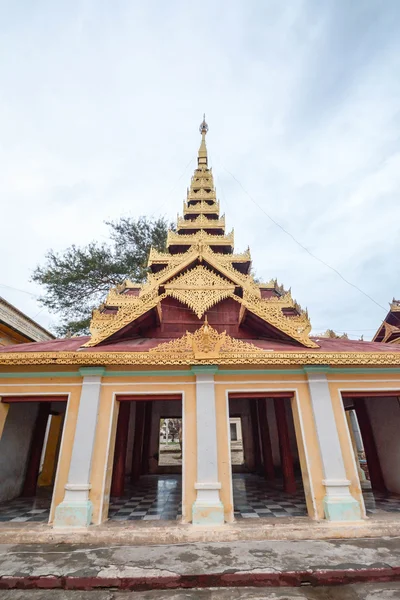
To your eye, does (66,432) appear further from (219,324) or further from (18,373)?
(219,324)

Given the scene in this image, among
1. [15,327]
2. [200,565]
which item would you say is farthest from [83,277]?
[200,565]

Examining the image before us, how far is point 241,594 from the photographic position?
3180mm

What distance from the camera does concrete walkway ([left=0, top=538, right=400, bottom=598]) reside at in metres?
3.33

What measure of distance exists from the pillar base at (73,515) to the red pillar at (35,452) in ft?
13.1

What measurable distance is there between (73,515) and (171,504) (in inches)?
105

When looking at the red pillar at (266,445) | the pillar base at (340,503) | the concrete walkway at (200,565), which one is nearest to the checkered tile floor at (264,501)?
the red pillar at (266,445)

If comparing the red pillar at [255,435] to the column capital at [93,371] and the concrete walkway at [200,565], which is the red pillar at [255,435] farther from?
the column capital at [93,371]

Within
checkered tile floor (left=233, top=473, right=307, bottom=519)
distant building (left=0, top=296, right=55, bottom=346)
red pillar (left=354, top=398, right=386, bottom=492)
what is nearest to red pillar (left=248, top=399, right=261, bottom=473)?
checkered tile floor (left=233, top=473, right=307, bottom=519)

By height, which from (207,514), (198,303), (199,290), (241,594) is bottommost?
(241,594)

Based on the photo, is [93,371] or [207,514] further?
[93,371]

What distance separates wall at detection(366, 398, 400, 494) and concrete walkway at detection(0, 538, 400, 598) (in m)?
3.50

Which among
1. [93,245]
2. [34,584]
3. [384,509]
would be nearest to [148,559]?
[34,584]

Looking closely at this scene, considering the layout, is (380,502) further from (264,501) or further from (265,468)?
(265,468)

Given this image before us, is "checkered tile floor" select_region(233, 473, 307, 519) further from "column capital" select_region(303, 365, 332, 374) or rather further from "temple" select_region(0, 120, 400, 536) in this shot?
"column capital" select_region(303, 365, 332, 374)
